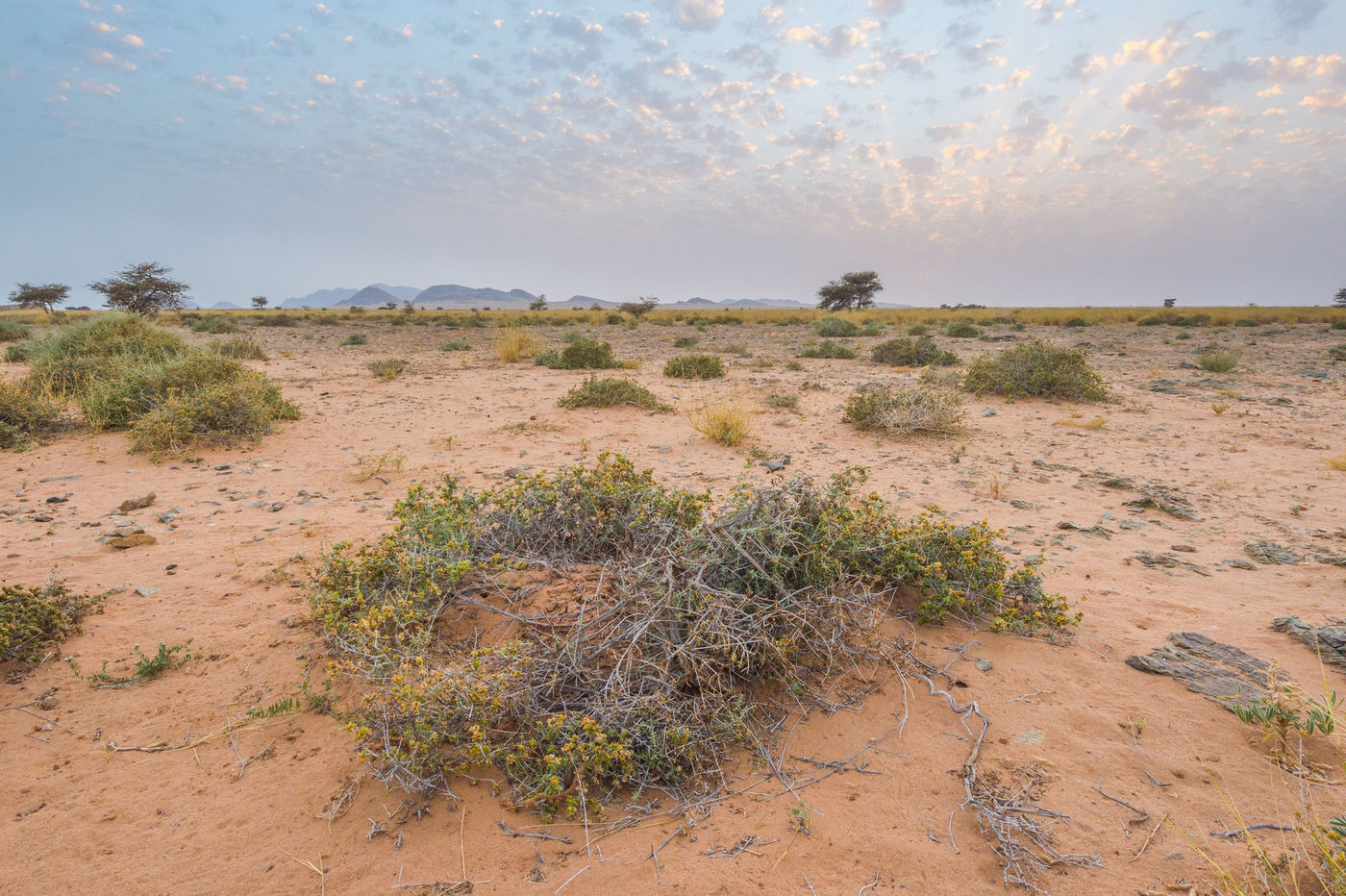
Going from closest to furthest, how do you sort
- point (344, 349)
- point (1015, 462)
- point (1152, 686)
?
1. point (1152, 686)
2. point (1015, 462)
3. point (344, 349)

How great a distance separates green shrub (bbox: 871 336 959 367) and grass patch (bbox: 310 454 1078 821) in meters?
10.5

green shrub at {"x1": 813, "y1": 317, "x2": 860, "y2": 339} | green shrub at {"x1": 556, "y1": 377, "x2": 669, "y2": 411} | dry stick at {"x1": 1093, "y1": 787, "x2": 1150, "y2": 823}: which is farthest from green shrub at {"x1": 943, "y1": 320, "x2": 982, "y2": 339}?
dry stick at {"x1": 1093, "y1": 787, "x2": 1150, "y2": 823}

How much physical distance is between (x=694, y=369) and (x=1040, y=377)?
5704mm

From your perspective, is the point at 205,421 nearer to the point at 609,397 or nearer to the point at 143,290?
the point at 609,397

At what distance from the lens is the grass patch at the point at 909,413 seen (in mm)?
7027

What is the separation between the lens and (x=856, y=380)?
10.9 meters

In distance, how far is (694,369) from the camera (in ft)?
37.2

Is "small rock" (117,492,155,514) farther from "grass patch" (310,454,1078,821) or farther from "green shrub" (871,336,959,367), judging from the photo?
"green shrub" (871,336,959,367)

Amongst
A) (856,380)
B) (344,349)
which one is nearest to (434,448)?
(856,380)

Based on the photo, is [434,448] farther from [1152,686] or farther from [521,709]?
[1152,686]

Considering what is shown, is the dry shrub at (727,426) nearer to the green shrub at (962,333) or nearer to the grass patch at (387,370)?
the grass patch at (387,370)

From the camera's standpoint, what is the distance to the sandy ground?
6.13ft

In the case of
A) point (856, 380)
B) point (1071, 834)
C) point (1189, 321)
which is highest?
point (1189, 321)

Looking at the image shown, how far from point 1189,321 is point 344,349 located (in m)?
33.6
